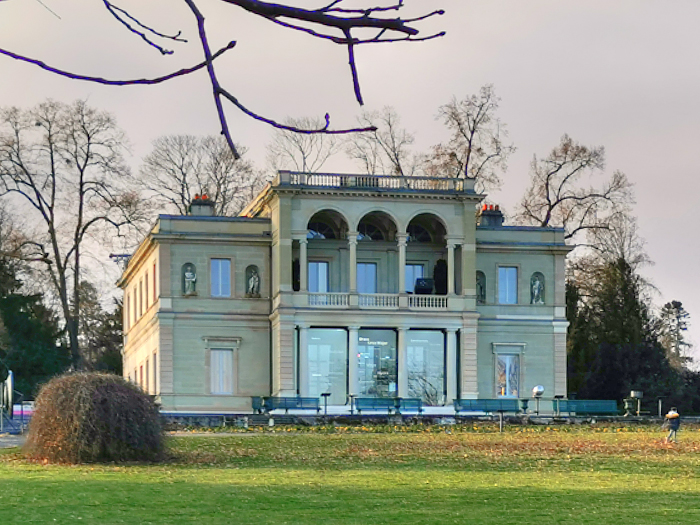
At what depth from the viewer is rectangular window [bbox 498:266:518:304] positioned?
5544 cm

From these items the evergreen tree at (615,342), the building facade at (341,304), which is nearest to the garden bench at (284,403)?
the building facade at (341,304)

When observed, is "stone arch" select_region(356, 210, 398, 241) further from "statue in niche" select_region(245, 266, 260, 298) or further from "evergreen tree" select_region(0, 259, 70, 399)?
"evergreen tree" select_region(0, 259, 70, 399)

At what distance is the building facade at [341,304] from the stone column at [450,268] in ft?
0.16

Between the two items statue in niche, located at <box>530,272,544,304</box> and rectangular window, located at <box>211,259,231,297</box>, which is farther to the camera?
statue in niche, located at <box>530,272,544,304</box>

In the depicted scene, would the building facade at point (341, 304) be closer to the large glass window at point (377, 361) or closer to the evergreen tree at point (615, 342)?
the large glass window at point (377, 361)

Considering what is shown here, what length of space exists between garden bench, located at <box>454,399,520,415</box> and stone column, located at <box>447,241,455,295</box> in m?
5.30

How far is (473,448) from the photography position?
101ft

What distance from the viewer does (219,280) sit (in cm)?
5309

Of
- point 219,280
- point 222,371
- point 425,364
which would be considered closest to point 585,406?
point 425,364

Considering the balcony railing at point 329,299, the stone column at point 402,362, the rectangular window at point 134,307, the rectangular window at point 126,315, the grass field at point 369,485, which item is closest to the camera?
the grass field at point 369,485

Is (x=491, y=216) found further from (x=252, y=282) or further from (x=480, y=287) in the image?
(x=252, y=282)

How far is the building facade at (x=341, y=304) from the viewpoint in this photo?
169 ft

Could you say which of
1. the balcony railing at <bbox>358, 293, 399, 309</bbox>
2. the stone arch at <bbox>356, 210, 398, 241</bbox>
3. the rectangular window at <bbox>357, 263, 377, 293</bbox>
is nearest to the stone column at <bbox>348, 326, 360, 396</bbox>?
the balcony railing at <bbox>358, 293, 399, 309</bbox>

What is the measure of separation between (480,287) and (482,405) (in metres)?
8.00
